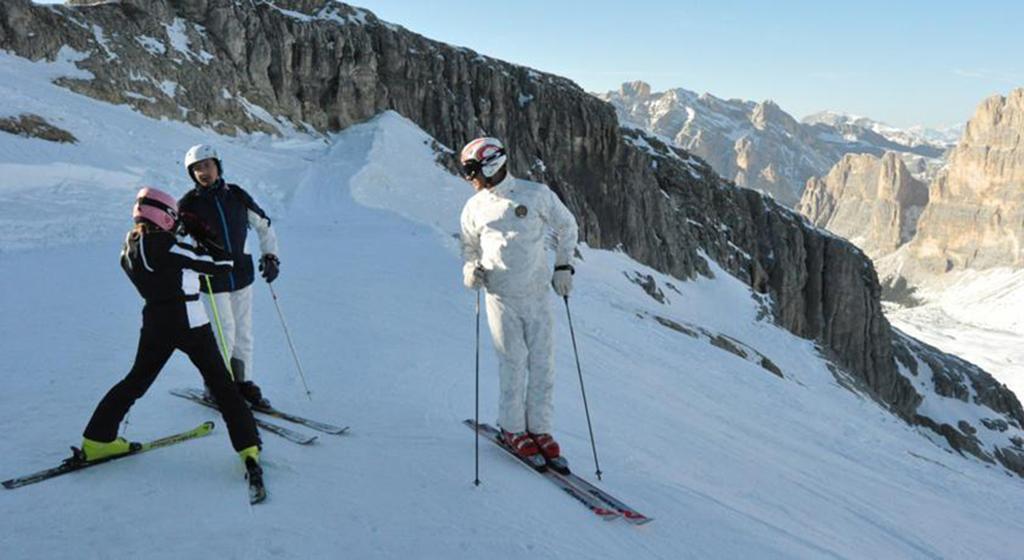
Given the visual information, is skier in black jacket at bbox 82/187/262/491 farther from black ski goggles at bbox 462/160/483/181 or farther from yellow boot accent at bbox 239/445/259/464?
black ski goggles at bbox 462/160/483/181

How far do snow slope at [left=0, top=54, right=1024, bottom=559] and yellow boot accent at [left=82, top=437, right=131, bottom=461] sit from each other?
0.13 m

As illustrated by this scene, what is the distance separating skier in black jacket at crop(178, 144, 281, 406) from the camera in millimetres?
5859

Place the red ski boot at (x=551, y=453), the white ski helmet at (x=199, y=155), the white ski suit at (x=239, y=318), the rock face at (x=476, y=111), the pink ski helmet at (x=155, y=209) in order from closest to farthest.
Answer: the pink ski helmet at (x=155, y=209) < the red ski boot at (x=551, y=453) < the white ski helmet at (x=199, y=155) < the white ski suit at (x=239, y=318) < the rock face at (x=476, y=111)

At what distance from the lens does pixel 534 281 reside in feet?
18.5

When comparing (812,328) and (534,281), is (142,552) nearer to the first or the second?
(534,281)

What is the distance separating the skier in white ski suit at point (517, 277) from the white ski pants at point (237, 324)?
2.27 m

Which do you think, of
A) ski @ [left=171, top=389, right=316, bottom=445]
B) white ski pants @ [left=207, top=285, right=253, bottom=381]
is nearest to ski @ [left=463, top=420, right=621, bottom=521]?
ski @ [left=171, top=389, right=316, bottom=445]

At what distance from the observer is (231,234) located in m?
6.13

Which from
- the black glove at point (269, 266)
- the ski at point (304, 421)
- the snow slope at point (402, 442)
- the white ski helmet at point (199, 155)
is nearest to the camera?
the snow slope at point (402, 442)

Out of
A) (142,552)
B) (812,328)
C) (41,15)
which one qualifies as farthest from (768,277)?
(142,552)

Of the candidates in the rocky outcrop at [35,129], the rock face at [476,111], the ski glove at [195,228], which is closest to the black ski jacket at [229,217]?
the ski glove at [195,228]

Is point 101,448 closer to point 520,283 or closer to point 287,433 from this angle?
point 287,433

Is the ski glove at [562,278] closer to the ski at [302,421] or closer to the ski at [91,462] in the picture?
the ski at [302,421]

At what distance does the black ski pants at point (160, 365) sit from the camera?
15.4 feet
